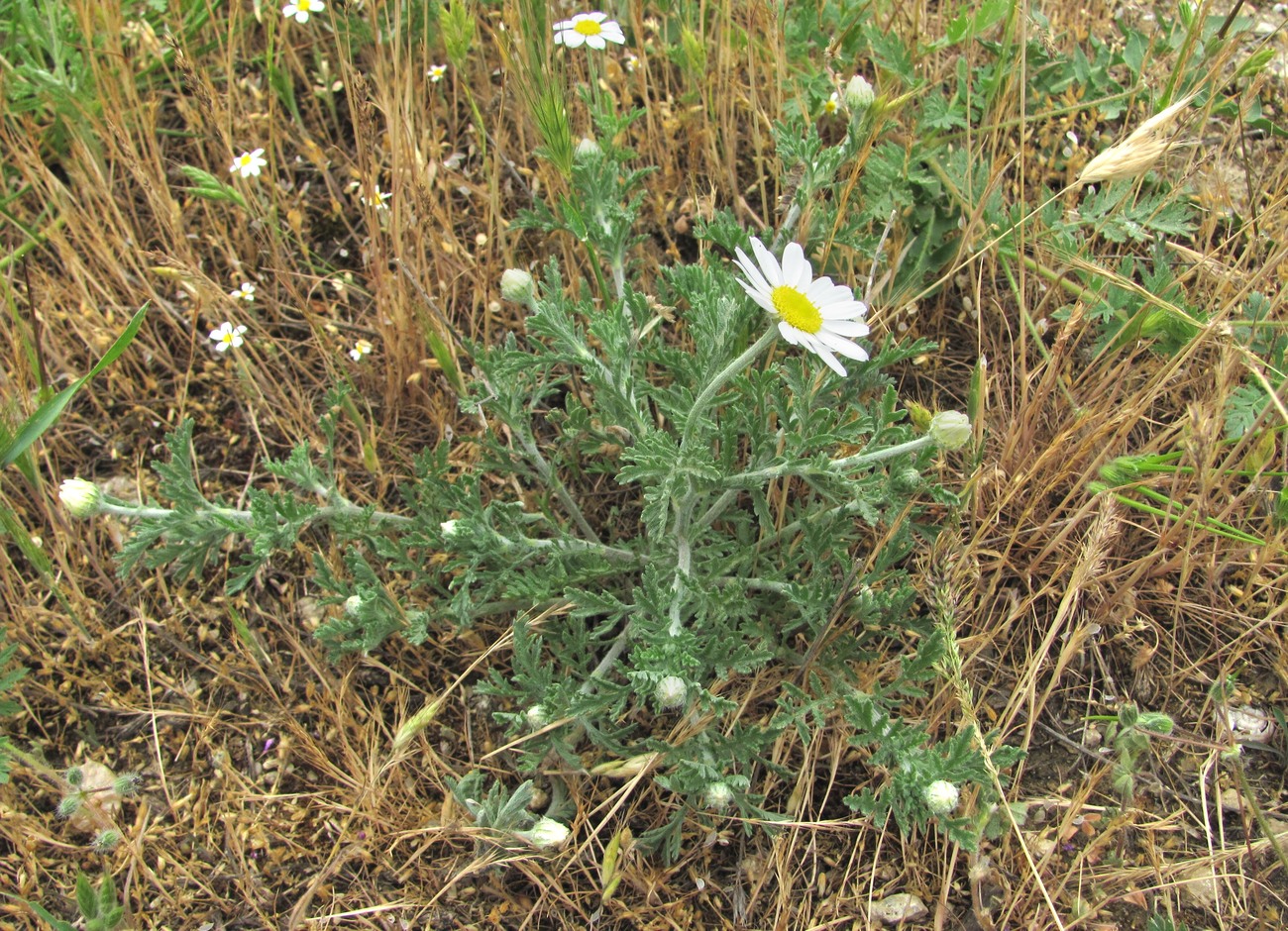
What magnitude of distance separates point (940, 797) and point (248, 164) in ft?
7.96

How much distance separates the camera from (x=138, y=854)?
206 cm

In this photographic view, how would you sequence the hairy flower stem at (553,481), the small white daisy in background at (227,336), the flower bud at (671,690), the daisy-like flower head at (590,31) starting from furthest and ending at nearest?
1. the small white daisy in background at (227,336)
2. the daisy-like flower head at (590,31)
3. the hairy flower stem at (553,481)
4. the flower bud at (671,690)

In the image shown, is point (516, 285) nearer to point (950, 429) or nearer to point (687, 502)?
point (687, 502)

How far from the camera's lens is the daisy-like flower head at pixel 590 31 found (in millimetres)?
2402

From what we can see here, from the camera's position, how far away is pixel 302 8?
2.77 m

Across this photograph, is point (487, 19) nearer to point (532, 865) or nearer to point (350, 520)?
point (350, 520)

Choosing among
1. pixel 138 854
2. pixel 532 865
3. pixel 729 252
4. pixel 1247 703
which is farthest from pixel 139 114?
pixel 1247 703

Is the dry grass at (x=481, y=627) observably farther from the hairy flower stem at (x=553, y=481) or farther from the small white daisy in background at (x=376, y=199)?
the hairy flower stem at (x=553, y=481)

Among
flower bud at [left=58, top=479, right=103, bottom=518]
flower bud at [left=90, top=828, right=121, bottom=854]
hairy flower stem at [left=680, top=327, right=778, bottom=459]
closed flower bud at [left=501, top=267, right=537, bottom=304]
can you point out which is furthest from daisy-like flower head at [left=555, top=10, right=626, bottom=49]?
flower bud at [left=90, top=828, right=121, bottom=854]

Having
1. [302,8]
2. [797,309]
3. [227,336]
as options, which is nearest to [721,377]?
[797,309]

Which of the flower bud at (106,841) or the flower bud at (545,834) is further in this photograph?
the flower bud at (106,841)

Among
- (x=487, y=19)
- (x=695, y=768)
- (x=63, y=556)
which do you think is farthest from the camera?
(x=487, y=19)

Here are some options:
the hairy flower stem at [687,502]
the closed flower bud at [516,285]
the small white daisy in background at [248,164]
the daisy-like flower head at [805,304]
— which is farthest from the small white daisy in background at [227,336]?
the daisy-like flower head at [805,304]

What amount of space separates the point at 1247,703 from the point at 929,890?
839mm
